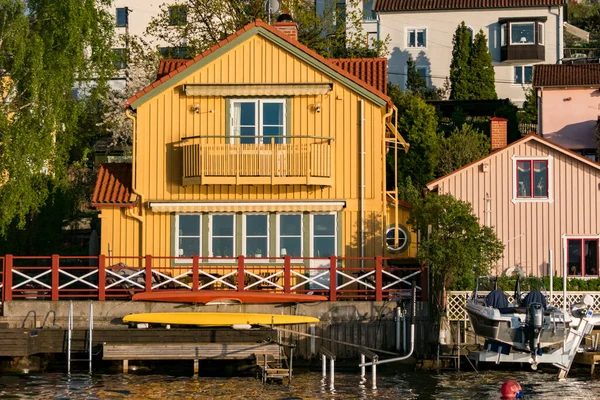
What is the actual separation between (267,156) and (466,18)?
37794 millimetres

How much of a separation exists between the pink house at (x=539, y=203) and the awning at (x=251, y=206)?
14.4ft

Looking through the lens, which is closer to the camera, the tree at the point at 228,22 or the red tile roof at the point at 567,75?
the tree at the point at 228,22

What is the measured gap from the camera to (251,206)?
125 ft

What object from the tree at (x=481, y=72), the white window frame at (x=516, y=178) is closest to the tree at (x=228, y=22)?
the tree at (x=481, y=72)

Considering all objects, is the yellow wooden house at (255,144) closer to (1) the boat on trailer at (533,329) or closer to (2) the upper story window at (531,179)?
(2) the upper story window at (531,179)

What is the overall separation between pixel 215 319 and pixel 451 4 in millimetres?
43261

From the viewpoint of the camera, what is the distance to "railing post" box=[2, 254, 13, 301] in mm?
34656

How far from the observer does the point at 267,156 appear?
124 feet

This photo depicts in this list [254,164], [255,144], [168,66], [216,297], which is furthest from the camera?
[168,66]

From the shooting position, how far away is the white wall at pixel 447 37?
72125mm

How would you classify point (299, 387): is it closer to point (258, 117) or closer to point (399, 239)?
point (399, 239)

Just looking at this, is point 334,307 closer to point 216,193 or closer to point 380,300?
point 380,300

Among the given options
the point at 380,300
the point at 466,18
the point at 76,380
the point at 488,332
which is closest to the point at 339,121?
the point at 380,300

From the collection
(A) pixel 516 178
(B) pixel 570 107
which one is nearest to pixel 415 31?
(B) pixel 570 107
